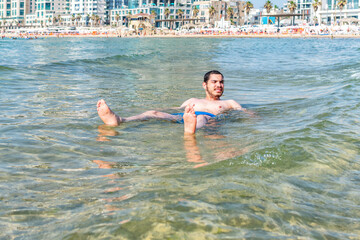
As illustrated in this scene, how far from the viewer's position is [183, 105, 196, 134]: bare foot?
4.28 metres

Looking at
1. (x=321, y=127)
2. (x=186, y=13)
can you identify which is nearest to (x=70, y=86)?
(x=321, y=127)

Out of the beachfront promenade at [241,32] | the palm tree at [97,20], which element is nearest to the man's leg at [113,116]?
the beachfront promenade at [241,32]

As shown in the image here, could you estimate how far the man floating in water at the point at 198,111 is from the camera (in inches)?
174

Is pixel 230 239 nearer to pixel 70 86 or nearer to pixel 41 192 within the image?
pixel 41 192

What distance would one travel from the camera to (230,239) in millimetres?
1898

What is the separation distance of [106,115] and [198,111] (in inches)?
54.9

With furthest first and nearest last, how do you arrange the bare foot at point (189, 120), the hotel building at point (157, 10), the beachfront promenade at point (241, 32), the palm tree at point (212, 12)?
the hotel building at point (157, 10), the palm tree at point (212, 12), the beachfront promenade at point (241, 32), the bare foot at point (189, 120)

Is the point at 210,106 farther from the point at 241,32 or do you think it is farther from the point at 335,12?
the point at 241,32

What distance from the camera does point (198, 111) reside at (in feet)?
18.2

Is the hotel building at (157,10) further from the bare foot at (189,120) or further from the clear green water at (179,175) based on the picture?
the bare foot at (189,120)

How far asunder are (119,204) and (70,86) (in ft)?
23.1

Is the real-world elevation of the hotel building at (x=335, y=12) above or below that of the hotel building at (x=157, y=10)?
below

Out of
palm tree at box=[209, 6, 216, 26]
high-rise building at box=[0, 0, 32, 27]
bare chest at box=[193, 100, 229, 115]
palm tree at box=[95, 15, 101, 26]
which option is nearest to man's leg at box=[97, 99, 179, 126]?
bare chest at box=[193, 100, 229, 115]

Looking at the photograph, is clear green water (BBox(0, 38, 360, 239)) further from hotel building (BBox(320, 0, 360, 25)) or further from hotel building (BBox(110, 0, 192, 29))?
hotel building (BBox(110, 0, 192, 29))
